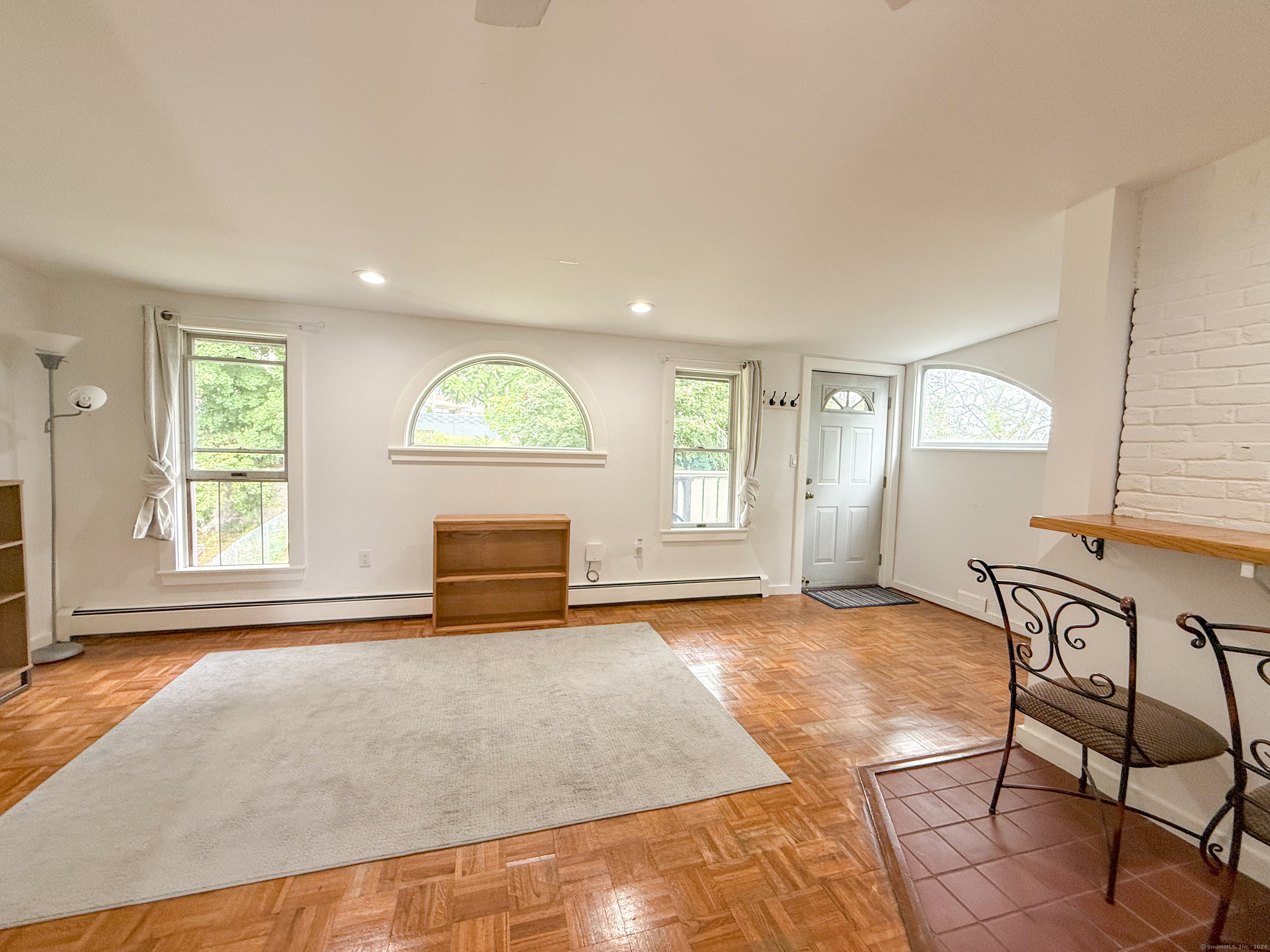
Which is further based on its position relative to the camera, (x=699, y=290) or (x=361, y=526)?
(x=361, y=526)

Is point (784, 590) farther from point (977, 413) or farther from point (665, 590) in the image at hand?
point (977, 413)

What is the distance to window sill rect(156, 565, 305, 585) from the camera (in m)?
3.32

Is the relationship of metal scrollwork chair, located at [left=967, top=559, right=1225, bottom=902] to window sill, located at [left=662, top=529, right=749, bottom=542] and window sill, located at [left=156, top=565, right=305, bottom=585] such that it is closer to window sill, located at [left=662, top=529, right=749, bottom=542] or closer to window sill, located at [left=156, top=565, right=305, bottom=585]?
window sill, located at [left=662, top=529, right=749, bottom=542]

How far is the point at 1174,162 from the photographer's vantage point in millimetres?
1698

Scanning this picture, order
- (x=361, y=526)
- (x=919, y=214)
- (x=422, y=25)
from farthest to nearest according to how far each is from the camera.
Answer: (x=361, y=526) < (x=919, y=214) < (x=422, y=25)

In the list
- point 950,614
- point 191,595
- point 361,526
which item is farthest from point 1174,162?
point 191,595

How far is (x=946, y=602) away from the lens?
4.34 meters

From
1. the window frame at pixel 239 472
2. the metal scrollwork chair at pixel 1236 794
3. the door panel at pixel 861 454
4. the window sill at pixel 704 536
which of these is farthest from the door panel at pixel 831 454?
the window frame at pixel 239 472

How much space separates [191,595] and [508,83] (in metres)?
3.90

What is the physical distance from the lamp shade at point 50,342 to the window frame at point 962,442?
223 inches

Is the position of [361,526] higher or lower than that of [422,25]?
lower

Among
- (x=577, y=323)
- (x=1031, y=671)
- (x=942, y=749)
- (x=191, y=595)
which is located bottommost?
(x=942, y=749)

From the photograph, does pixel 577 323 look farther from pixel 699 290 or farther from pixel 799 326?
pixel 799 326

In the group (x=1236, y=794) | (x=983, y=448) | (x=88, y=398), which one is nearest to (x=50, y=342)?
(x=88, y=398)
